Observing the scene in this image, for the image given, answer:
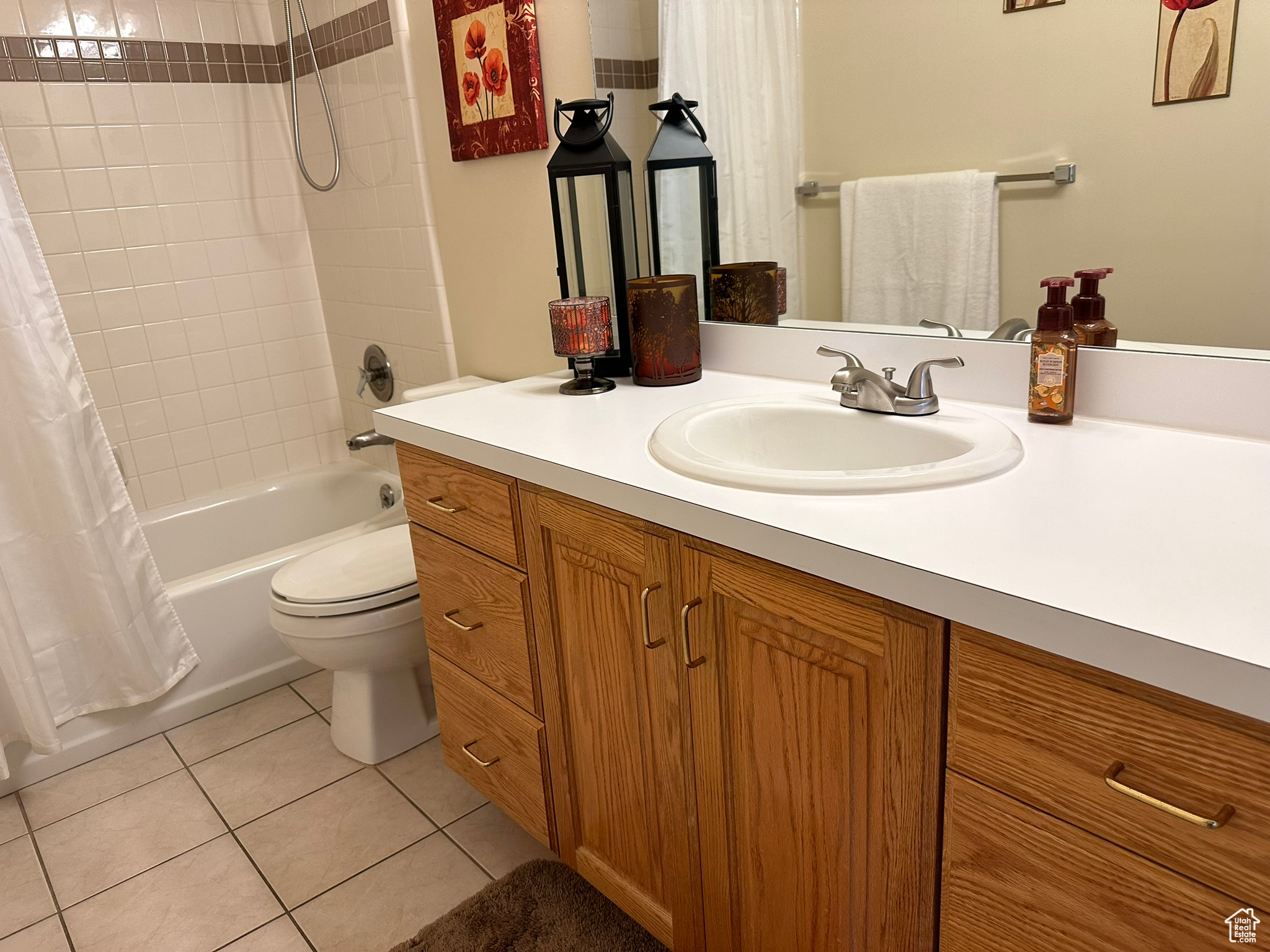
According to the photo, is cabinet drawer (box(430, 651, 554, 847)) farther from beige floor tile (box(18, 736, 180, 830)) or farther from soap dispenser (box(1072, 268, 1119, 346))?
soap dispenser (box(1072, 268, 1119, 346))

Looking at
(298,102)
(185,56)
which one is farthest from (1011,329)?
(185,56)

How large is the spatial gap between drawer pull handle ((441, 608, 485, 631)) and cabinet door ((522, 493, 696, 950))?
0.18m

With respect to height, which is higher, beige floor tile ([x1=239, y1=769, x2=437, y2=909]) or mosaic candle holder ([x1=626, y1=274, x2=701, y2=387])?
mosaic candle holder ([x1=626, y1=274, x2=701, y2=387])

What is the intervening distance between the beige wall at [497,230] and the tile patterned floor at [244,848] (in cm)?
97

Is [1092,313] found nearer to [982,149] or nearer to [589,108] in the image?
[982,149]

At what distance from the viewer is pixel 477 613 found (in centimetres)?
150

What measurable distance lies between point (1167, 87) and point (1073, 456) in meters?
0.43

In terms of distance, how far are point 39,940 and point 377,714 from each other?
0.70 metres

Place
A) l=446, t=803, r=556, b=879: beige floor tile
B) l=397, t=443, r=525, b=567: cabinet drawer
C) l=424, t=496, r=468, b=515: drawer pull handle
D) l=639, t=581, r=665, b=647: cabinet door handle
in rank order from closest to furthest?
1. l=639, t=581, r=665, b=647: cabinet door handle
2. l=397, t=443, r=525, b=567: cabinet drawer
3. l=424, t=496, r=468, b=515: drawer pull handle
4. l=446, t=803, r=556, b=879: beige floor tile

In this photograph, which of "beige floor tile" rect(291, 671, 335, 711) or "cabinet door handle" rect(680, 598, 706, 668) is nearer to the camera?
"cabinet door handle" rect(680, 598, 706, 668)

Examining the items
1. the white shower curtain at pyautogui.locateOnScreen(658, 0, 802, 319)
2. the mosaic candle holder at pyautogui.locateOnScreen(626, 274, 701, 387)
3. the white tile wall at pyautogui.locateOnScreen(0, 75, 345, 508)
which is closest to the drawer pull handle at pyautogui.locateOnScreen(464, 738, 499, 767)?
the mosaic candle holder at pyautogui.locateOnScreen(626, 274, 701, 387)

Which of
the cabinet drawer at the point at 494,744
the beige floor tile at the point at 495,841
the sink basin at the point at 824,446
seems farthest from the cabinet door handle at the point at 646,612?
the beige floor tile at the point at 495,841

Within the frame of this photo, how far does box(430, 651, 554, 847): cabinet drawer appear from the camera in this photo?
4.84 ft

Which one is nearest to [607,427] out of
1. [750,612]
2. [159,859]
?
[750,612]
